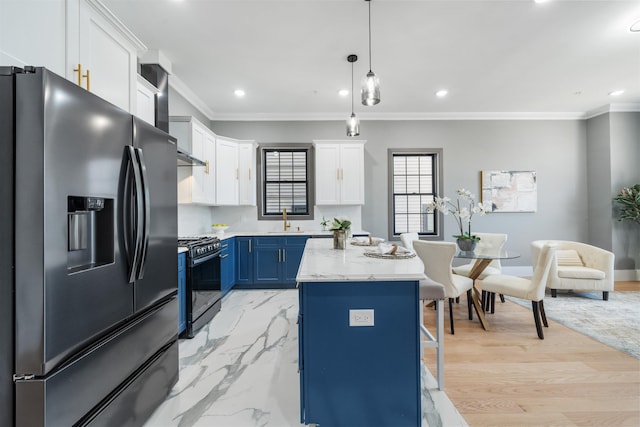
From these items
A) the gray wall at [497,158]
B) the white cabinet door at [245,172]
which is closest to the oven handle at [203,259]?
the white cabinet door at [245,172]

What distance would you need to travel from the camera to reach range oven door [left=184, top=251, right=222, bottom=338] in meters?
2.78

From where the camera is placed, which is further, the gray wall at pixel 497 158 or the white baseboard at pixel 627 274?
the gray wall at pixel 497 158

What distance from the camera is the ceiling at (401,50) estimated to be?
2.53 meters

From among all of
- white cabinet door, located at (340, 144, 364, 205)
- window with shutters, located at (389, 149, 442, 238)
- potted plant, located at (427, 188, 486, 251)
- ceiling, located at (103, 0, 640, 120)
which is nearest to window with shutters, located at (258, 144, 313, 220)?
white cabinet door, located at (340, 144, 364, 205)

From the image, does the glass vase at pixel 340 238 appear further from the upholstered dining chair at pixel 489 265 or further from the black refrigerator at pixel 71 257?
the upholstered dining chair at pixel 489 265

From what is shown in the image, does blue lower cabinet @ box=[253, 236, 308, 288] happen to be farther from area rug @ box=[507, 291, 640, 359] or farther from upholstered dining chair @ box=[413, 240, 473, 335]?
area rug @ box=[507, 291, 640, 359]

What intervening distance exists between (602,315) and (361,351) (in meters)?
3.69

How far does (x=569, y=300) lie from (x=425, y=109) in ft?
11.8

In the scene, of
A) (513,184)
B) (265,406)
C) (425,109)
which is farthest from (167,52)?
(513,184)

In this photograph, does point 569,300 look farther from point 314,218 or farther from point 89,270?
point 89,270

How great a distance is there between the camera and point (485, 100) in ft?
15.3

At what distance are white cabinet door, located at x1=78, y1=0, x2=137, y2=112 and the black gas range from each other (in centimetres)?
143

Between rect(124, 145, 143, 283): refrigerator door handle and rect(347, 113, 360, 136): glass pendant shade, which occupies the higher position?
rect(347, 113, 360, 136): glass pendant shade

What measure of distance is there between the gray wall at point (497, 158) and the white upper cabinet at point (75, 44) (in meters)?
3.26
